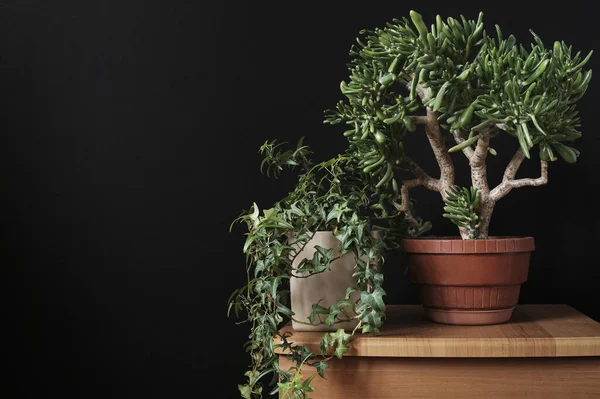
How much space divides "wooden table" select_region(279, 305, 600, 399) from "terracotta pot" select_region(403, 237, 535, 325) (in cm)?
11

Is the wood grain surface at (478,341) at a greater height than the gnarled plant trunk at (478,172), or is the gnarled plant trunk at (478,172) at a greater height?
the gnarled plant trunk at (478,172)

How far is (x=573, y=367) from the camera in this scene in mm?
1310

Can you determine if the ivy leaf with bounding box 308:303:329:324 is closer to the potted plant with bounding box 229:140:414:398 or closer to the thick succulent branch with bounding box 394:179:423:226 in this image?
the potted plant with bounding box 229:140:414:398

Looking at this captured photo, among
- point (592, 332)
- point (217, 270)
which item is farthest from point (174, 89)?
point (592, 332)

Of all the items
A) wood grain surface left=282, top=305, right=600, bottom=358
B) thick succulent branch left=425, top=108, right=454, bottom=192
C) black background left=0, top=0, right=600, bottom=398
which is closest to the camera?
wood grain surface left=282, top=305, right=600, bottom=358

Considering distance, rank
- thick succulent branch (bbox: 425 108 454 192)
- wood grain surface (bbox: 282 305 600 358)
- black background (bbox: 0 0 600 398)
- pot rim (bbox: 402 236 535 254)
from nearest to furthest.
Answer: wood grain surface (bbox: 282 305 600 358) < pot rim (bbox: 402 236 535 254) < thick succulent branch (bbox: 425 108 454 192) < black background (bbox: 0 0 600 398)

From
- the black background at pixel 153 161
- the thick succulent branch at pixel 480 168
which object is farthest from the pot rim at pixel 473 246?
the black background at pixel 153 161

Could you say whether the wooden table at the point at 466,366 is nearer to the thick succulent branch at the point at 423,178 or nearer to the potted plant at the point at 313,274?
the potted plant at the point at 313,274

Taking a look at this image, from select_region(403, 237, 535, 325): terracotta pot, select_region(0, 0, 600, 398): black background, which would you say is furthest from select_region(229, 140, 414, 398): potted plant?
select_region(0, 0, 600, 398): black background

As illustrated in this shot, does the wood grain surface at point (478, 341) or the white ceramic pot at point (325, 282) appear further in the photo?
the white ceramic pot at point (325, 282)

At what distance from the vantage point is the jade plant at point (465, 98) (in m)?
1.35

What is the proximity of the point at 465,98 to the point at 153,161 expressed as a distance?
882mm

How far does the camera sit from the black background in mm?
1890

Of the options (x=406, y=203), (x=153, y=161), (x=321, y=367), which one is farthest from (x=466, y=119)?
(x=153, y=161)
